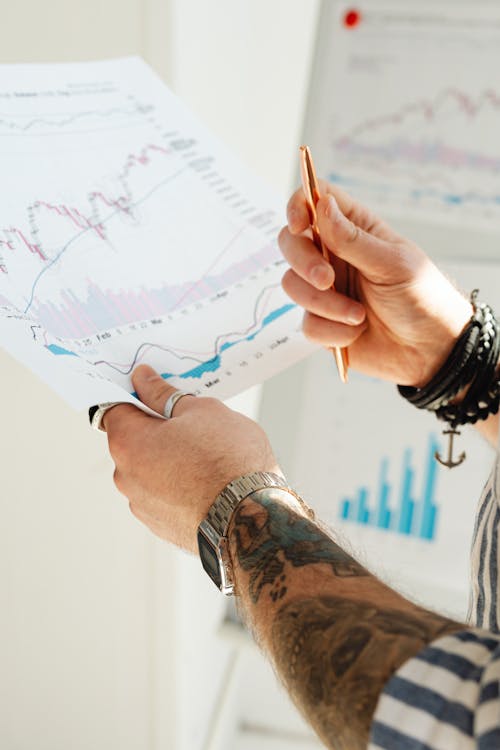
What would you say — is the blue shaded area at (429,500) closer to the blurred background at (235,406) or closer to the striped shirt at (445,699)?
the blurred background at (235,406)

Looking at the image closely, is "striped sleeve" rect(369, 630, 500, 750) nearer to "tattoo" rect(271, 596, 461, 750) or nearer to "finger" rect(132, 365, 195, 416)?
"tattoo" rect(271, 596, 461, 750)

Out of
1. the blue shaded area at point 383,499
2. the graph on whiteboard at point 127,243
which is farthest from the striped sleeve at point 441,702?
the blue shaded area at point 383,499

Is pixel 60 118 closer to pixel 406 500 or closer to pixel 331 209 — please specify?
pixel 331 209

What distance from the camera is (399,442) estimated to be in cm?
136

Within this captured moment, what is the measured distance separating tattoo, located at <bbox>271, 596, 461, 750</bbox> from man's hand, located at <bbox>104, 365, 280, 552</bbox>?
0.13m

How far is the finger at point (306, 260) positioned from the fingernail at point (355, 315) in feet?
0.21

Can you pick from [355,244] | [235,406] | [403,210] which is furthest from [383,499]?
[355,244]

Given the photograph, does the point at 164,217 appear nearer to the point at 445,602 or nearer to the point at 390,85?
the point at 390,85

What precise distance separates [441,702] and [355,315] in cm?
46

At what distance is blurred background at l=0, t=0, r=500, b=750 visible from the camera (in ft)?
3.19

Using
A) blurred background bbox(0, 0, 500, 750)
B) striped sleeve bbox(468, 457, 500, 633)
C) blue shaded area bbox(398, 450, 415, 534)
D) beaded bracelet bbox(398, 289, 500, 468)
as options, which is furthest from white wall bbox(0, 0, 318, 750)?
striped sleeve bbox(468, 457, 500, 633)

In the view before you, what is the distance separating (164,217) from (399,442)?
0.77m

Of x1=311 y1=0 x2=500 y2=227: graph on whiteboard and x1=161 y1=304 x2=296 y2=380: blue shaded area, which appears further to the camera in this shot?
x1=311 y1=0 x2=500 y2=227: graph on whiteboard

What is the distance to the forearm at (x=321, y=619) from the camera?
39 cm
